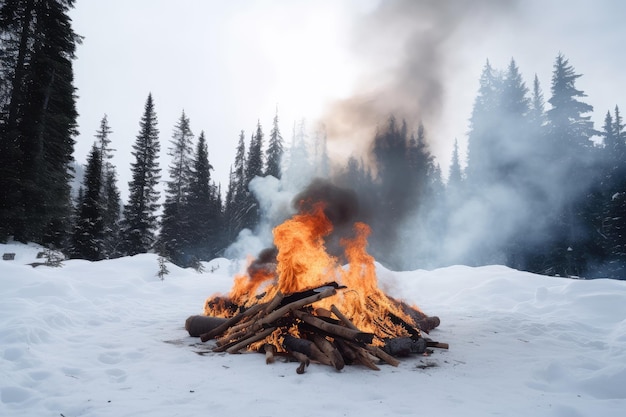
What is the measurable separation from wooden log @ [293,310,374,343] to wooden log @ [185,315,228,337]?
2224 mm

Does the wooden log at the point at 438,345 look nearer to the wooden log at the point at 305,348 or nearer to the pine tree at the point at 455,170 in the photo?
the wooden log at the point at 305,348

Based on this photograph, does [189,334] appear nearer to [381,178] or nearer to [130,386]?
[130,386]

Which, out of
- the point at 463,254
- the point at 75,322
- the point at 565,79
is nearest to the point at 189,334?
the point at 75,322

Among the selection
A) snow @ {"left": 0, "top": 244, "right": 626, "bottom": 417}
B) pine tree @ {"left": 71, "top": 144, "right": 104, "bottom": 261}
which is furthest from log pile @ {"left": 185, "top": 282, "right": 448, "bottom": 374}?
pine tree @ {"left": 71, "top": 144, "right": 104, "bottom": 261}

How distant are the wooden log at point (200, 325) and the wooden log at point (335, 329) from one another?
2.22m

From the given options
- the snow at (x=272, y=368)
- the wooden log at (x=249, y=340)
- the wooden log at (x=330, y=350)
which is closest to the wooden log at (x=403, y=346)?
the snow at (x=272, y=368)

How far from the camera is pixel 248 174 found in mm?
43906

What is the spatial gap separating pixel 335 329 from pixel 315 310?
1048mm

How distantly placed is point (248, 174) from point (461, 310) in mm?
36383

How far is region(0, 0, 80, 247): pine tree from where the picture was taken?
1795cm

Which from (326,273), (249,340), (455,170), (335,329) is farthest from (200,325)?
(455,170)

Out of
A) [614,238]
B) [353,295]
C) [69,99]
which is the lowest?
[353,295]

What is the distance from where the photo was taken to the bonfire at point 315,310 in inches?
235

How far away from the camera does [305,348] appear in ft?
19.2
